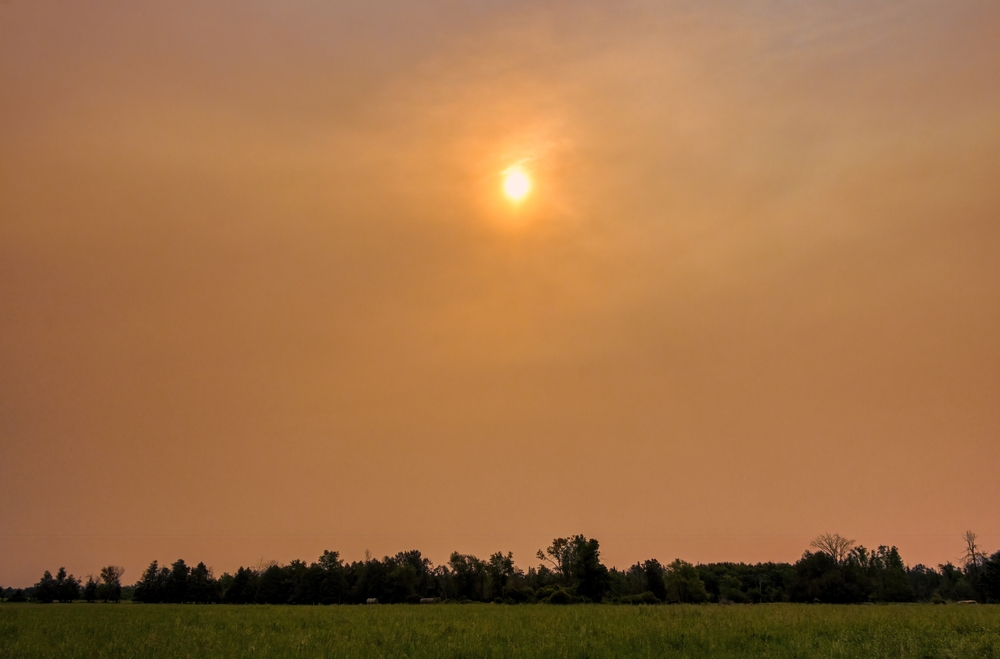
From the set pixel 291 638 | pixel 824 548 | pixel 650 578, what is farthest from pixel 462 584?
pixel 291 638

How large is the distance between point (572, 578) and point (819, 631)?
67.4 metres

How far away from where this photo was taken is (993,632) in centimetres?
2400

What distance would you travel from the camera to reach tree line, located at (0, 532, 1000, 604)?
263 feet

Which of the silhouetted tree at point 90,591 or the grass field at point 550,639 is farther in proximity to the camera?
the silhouetted tree at point 90,591

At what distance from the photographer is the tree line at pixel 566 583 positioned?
8025 centimetres

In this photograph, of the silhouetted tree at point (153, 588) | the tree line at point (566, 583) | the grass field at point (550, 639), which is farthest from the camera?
the silhouetted tree at point (153, 588)

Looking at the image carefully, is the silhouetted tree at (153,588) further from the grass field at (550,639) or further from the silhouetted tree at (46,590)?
the grass field at (550,639)

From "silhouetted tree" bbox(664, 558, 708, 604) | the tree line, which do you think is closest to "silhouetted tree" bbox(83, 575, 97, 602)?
the tree line

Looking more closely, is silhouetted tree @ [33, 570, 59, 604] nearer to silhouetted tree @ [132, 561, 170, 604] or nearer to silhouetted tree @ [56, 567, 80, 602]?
silhouetted tree @ [56, 567, 80, 602]

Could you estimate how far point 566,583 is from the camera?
92250mm

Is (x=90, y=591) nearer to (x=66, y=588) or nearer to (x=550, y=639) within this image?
(x=66, y=588)

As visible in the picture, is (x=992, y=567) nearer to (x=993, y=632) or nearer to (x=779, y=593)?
(x=779, y=593)

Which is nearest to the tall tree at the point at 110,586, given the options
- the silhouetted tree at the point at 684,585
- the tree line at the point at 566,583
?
the tree line at the point at 566,583

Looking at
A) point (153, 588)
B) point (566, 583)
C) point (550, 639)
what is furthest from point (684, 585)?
point (153, 588)
